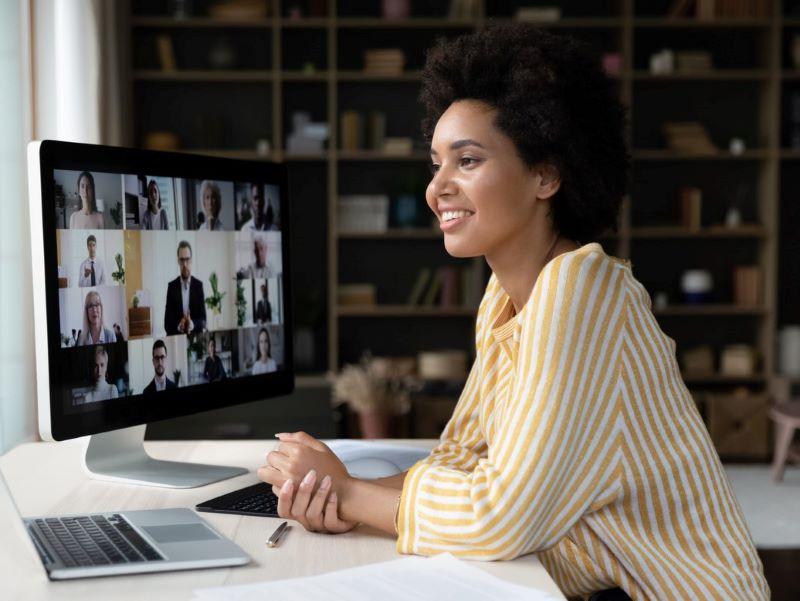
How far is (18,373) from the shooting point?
116 inches

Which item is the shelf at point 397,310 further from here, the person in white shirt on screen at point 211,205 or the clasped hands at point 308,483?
the clasped hands at point 308,483

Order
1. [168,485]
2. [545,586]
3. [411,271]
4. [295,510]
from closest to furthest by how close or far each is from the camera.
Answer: [545,586], [295,510], [168,485], [411,271]

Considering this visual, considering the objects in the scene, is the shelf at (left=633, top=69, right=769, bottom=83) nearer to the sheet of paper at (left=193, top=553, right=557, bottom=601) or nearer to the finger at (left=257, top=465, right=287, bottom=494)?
the finger at (left=257, top=465, right=287, bottom=494)

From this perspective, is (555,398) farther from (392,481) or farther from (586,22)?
(586,22)

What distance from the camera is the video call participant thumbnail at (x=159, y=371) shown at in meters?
1.39

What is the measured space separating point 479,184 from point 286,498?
488 mm

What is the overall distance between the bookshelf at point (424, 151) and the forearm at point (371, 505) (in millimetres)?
3776

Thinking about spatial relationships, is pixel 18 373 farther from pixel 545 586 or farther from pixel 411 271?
pixel 411 271

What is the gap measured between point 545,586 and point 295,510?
1.11ft

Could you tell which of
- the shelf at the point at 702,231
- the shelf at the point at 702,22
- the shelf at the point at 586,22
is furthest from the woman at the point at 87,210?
the shelf at the point at 702,22

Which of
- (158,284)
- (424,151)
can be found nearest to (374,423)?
(424,151)

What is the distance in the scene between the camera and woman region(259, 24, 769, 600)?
104 cm

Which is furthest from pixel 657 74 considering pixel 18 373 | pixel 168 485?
pixel 168 485

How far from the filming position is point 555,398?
40.3 inches
